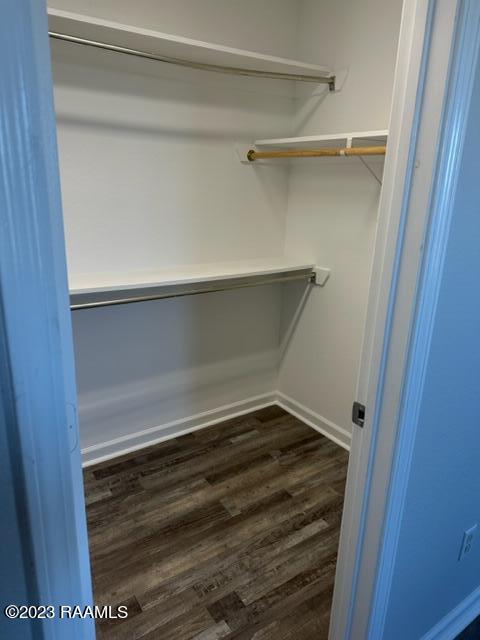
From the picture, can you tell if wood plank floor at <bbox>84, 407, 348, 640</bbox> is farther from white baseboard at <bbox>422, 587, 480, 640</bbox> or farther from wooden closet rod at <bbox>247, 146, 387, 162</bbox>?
wooden closet rod at <bbox>247, 146, 387, 162</bbox>

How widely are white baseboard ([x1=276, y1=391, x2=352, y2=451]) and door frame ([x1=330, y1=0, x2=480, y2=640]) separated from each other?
144 centimetres

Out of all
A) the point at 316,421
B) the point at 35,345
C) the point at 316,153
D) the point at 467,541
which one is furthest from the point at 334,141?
the point at 35,345

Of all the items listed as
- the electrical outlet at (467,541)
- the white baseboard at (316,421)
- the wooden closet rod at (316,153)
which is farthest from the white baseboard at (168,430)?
the electrical outlet at (467,541)

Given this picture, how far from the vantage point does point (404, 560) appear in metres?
1.27

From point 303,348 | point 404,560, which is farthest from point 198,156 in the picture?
point 404,560

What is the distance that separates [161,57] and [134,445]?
6.53 ft

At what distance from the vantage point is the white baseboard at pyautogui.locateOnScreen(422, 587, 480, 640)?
156 centimetres

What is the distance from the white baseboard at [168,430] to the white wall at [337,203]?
0.30m

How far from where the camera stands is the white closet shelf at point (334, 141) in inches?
77.6

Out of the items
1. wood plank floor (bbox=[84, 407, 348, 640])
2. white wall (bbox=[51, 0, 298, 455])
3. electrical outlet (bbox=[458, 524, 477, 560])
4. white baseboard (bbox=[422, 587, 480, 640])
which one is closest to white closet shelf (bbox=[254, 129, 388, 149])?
white wall (bbox=[51, 0, 298, 455])

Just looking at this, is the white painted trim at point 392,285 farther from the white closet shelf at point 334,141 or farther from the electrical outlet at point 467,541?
the white closet shelf at point 334,141

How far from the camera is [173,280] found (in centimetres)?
214

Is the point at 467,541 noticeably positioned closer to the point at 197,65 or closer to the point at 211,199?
→ the point at 211,199

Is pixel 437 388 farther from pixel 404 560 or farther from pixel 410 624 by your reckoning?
pixel 410 624
